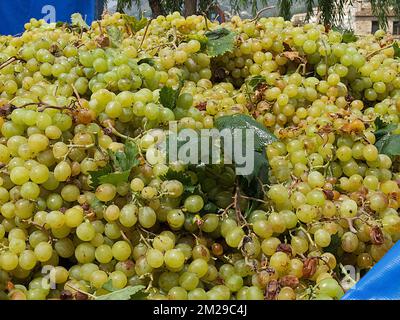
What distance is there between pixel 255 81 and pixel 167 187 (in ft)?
1.84

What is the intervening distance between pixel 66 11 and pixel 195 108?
2.92 metres

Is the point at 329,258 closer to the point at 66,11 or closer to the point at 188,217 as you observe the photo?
the point at 188,217

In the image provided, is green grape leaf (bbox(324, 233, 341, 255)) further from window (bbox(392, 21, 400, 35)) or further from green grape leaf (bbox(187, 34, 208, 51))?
window (bbox(392, 21, 400, 35))

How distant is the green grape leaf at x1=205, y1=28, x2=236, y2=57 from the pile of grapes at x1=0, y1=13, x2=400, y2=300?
0.09m

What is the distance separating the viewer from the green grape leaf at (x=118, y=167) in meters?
0.92

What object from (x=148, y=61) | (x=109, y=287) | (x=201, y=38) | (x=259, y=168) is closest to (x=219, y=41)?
(x=201, y=38)

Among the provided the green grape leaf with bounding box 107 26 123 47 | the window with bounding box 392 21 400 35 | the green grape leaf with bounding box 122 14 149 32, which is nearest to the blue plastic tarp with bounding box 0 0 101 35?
the green grape leaf with bounding box 122 14 149 32

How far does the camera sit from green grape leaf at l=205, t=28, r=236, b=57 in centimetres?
141

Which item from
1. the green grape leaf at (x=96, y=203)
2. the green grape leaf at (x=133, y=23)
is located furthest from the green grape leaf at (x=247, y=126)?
the green grape leaf at (x=133, y=23)

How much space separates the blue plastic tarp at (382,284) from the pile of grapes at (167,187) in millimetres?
84

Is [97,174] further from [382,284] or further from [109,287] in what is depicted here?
[382,284]

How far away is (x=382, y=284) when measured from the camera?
76 centimetres

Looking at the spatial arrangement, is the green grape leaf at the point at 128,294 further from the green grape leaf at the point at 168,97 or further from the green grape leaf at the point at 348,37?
the green grape leaf at the point at 348,37

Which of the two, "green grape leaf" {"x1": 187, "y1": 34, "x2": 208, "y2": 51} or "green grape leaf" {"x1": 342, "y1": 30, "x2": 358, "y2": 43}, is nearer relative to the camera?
"green grape leaf" {"x1": 187, "y1": 34, "x2": 208, "y2": 51}
